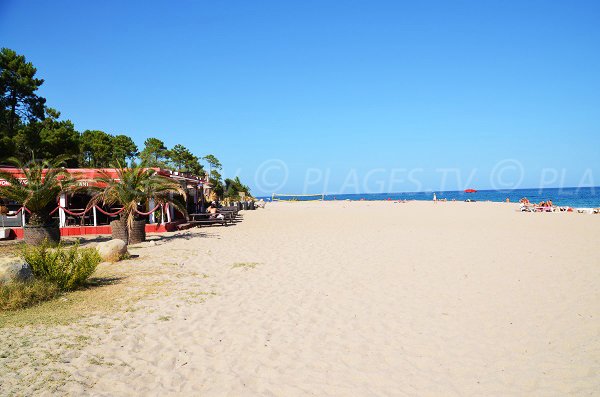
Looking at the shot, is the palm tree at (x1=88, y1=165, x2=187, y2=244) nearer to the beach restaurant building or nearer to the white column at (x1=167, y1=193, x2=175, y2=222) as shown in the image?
the beach restaurant building

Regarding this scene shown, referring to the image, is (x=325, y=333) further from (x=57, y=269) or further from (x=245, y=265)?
(x=57, y=269)

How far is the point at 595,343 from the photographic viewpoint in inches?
185

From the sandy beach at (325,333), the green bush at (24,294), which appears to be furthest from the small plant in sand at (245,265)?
the green bush at (24,294)

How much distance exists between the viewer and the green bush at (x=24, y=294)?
540 cm

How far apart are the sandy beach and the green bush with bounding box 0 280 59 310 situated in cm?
79

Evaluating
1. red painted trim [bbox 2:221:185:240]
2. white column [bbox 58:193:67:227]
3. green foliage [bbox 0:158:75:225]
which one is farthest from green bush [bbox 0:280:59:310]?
white column [bbox 58:193:67:227]

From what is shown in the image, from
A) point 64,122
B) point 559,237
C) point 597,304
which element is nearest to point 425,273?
point 597,304

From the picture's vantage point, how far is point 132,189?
12.3 meters

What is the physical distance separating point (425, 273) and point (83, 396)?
6837mm

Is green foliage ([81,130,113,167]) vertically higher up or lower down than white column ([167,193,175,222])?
higher up

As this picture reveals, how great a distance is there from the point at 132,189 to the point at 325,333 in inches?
371

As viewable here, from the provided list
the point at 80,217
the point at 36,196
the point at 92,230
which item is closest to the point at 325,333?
the point at 36,196

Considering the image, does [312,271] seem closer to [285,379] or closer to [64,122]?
[285,379]

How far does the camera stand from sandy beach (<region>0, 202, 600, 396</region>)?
12.2 ft
